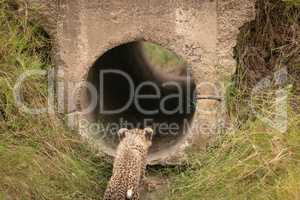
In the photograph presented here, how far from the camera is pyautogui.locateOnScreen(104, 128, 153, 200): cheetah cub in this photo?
589 cm

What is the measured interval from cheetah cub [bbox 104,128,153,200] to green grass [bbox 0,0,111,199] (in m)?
0.44

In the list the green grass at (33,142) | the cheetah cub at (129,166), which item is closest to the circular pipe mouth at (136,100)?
the green grass at (33,142)

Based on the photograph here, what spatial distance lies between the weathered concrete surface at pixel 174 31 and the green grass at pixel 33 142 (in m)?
0.28

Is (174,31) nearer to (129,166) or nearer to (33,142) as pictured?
(129,166)

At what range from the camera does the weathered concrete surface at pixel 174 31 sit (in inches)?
268

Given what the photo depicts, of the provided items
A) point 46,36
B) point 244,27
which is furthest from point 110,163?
point 244,27

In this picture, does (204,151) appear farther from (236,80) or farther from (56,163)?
(56,163)

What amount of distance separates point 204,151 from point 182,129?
118 cm

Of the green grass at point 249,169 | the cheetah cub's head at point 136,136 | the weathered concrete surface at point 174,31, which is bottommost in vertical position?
the green grass at point 249,169

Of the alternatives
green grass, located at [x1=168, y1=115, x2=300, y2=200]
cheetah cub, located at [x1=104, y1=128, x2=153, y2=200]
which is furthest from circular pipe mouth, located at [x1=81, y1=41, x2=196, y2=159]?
green grass, located at [x1=168, y1=115, x2=300, y2=200]

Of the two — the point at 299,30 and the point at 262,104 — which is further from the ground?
the point at 299,30

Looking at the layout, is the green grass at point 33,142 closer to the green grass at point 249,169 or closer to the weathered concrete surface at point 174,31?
the weathered concrete surface at point 174,31

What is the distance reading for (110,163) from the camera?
22.8 feet

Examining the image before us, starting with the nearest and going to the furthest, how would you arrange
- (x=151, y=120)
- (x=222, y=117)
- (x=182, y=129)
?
1. (x=222, y=117)
2. (x=182, y=129)
3. (x=151, y=120)
